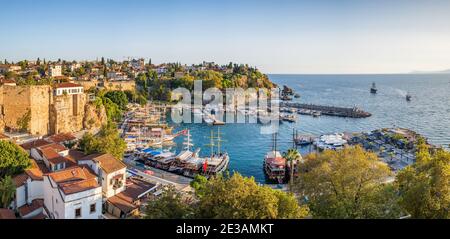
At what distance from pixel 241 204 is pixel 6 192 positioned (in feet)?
19.6

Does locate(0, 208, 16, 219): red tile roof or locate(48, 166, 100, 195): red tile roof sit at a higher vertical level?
locate(48, 166, 100, 195): red tile roof

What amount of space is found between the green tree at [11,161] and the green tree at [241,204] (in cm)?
642

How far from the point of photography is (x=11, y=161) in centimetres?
923

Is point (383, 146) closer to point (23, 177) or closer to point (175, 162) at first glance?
point (175, 162)

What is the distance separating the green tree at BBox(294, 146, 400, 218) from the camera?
18.3 ft

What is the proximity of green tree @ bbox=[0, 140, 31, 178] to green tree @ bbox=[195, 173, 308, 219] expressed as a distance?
253 inches

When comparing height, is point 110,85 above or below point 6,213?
above

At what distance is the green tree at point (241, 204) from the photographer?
5.00m

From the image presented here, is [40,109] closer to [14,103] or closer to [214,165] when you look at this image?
[14,103]

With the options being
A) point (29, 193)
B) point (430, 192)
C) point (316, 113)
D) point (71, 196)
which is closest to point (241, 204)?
point (430, 192)

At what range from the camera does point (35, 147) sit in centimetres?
1154

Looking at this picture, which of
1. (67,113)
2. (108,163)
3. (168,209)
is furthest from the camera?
(67,113)

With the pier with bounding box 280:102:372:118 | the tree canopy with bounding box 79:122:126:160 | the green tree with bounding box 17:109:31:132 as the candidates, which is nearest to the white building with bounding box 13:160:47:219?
the tree canopy with bounding box 79:122:126:160

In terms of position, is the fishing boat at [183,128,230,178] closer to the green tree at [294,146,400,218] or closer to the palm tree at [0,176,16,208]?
the green tree at [294,146,400,218]
